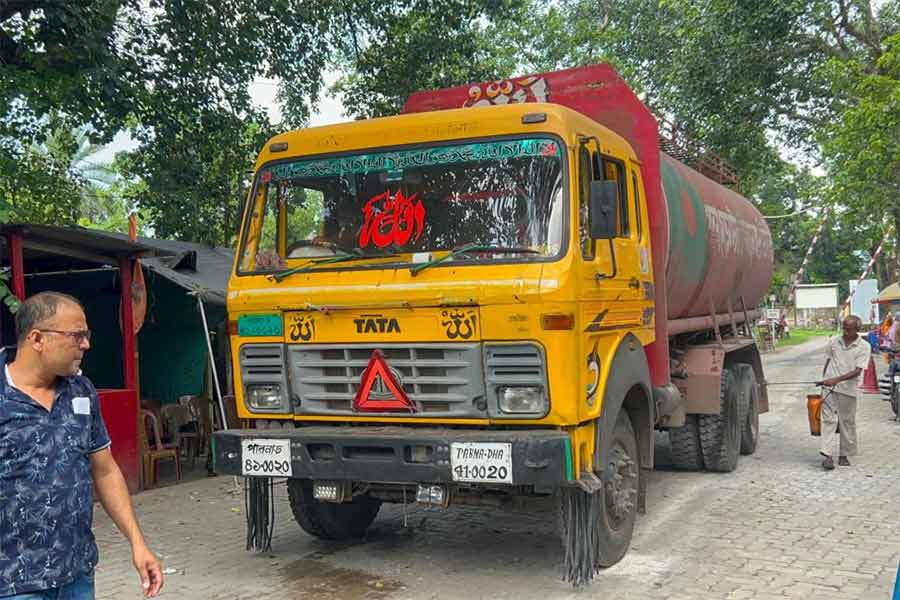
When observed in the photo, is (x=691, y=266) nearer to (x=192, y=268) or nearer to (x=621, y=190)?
(x=621, y=190)

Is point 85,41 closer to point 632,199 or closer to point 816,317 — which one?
point 632,199

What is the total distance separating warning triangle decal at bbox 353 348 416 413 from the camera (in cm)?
531

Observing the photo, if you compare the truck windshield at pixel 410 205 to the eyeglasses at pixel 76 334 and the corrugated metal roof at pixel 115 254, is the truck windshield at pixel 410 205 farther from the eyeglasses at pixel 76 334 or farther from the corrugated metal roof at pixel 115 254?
the corrugated metal roof at pixel 115 254

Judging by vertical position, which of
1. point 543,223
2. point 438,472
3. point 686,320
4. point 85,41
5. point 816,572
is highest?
point 85,41

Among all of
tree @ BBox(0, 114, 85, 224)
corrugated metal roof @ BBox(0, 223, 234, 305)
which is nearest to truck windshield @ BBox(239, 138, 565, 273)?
corrugated metal roof @ BBox(0, 223, 234, 305)

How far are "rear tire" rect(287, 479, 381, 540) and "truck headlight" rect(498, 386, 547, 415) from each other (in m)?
1.56

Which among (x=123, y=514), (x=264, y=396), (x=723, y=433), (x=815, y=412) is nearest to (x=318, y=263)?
(x=264, y=396)

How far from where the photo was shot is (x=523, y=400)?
5062 mm

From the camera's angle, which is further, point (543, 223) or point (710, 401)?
point (710, 401)

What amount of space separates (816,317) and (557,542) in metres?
72.4

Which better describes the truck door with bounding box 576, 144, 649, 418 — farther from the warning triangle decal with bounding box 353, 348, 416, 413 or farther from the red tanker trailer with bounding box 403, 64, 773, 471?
the warning triangle decal with bounding box 353, 348, 416, 413

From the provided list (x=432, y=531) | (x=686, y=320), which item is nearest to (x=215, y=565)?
(x=432, y=531)

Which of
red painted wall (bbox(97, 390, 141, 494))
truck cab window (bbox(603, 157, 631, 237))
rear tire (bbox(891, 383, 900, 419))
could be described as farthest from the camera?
rear tire (bbox(891, 383, 900, 419))

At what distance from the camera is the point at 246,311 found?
568 cm
